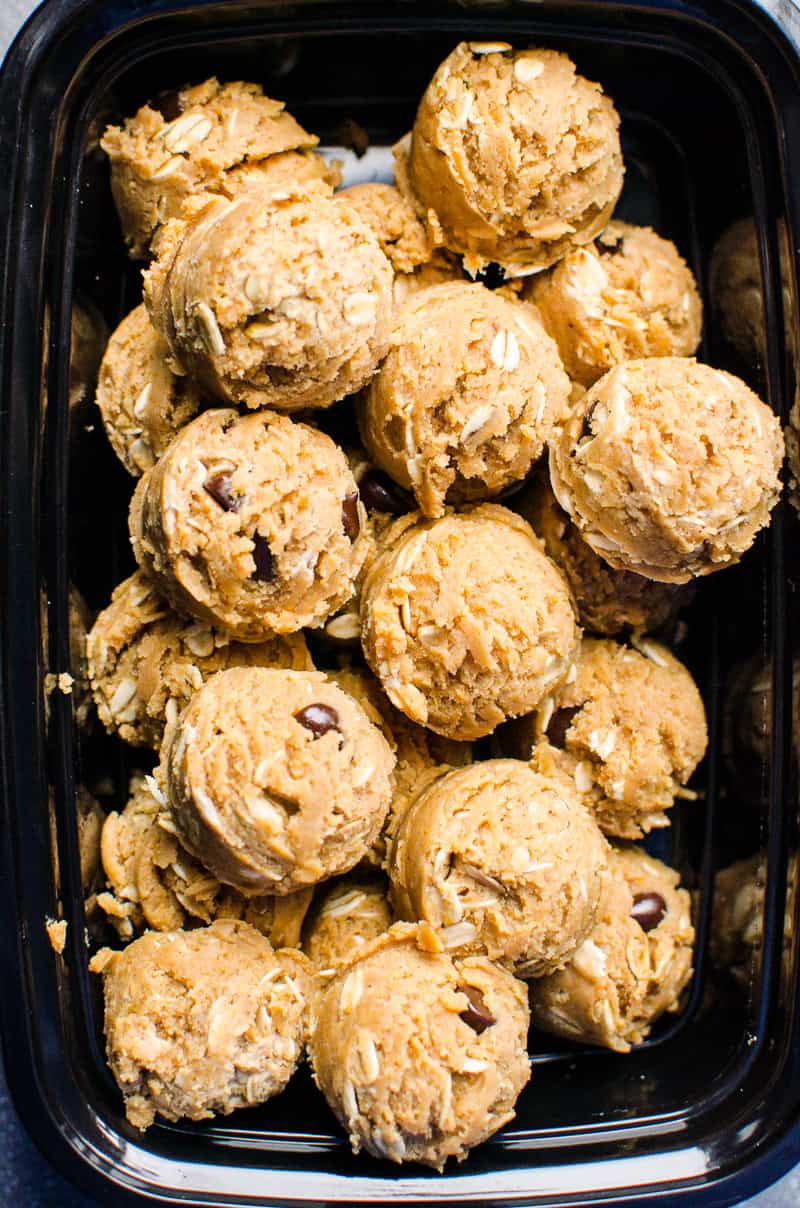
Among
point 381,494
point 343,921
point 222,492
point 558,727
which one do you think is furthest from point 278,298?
point 343,921

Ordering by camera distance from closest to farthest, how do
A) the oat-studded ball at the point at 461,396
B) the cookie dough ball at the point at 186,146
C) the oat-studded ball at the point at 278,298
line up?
the oat-studded ball at the point at 278,298 → the oat-studded ball at the point at 461,396 → the cookie dough ball at the point at 186,146

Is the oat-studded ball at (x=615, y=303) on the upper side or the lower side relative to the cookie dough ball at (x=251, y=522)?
upper

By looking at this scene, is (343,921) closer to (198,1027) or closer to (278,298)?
(198,1027)

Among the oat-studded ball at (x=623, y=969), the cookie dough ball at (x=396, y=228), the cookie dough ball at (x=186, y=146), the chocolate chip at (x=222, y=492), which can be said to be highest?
the cookie dough ball at (x=186, y=146)

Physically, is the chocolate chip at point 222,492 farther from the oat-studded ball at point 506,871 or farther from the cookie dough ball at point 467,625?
the oat-studded ball at point 506,871

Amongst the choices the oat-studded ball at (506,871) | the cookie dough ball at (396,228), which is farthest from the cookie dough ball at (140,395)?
the oat-studded ball at (506,871)

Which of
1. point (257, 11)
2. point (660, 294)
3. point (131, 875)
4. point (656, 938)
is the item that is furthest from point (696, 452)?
point (131, 875)
